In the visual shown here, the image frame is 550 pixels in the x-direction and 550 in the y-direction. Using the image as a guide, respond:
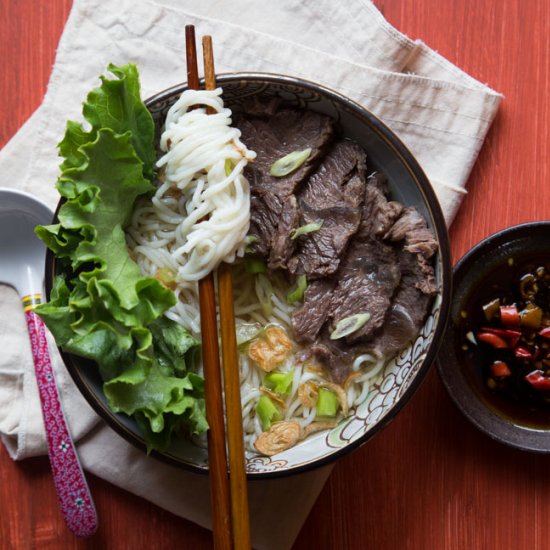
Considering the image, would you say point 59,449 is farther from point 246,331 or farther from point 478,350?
point 478,350

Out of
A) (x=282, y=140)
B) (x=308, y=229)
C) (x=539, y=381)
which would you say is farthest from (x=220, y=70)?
(x=539, y=381)

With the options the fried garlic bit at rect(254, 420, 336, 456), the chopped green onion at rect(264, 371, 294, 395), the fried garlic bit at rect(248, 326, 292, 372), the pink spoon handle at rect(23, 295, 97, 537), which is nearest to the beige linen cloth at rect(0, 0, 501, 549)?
the pink spoon handle at rect(23, 295, 97, 537)

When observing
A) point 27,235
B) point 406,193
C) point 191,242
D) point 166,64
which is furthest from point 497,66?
point 27,235

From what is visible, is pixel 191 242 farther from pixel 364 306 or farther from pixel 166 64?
pixel 166 64

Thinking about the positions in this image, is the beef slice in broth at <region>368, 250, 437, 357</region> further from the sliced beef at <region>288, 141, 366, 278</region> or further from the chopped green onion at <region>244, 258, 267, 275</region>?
the chopped green onion at <region>244, 258, 267, 275</region>

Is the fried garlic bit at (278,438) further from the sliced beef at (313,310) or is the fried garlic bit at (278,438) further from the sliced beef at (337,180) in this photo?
the sliced beef at (337,180)
